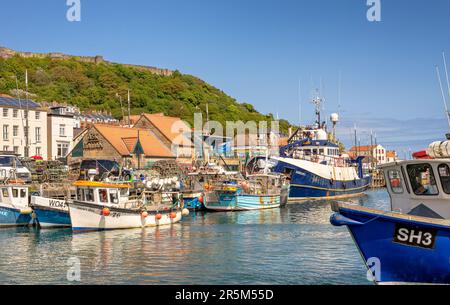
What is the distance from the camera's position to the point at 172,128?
76.9 meters

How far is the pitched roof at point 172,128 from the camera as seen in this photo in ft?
241

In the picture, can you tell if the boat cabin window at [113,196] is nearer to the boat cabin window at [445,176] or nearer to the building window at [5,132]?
the boat cabin window at [445,176]

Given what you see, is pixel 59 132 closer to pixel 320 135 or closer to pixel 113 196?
pixel 320 135

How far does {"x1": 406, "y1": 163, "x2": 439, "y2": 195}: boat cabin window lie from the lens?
15.0m

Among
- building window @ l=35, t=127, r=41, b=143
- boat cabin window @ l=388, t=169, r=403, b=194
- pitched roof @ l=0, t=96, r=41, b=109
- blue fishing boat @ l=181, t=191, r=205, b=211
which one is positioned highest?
pitched roof @ l=0, t=96, r=41, b=109

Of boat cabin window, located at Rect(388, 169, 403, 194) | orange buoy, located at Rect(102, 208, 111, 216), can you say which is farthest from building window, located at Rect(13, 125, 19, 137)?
boat cabin window, located at Rect(388, 169, 403, 194)

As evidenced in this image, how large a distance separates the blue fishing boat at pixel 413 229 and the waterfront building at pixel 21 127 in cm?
5015

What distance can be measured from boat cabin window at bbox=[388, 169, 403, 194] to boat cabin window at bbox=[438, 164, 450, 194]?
1462mm

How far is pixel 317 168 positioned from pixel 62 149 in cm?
3172

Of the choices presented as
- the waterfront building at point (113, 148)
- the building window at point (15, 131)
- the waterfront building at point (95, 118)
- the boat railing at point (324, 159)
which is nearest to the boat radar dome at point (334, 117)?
the boat railing at point (324, 159)

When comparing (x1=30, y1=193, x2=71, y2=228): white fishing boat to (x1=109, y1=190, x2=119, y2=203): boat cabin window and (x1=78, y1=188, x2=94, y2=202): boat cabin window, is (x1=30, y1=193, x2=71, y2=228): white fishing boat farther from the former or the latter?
(x1=109, y1=190, x2=119, y2=203): boat cabin window

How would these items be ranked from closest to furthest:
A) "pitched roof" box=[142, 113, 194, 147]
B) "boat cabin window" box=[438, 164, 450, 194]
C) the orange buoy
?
1. "boat cabin window" box=[438, 164, 450, 194]
2. the orange buoy
3. "pitched roof" box=[142, 113, 194, 147]

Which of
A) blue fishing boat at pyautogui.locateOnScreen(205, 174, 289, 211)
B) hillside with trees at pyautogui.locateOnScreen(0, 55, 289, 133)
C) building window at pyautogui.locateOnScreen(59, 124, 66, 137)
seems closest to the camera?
blue fishing boat at pyautogui.locateOnScreen(205, 174, 289, 211)
